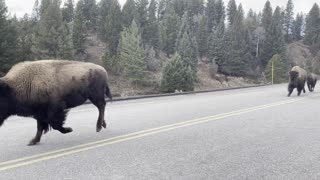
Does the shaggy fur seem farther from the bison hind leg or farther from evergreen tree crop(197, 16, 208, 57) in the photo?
evergreen tree crop(197, 16, 208, 57)

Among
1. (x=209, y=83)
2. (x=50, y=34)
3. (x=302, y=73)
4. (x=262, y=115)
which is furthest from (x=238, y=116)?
(x=209, y=83)

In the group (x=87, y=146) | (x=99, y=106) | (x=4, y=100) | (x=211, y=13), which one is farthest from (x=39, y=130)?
(x=211, y=13)

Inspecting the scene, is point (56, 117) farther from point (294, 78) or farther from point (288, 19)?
point (288, 19)

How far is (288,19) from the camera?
14688cm

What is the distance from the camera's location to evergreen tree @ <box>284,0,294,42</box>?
143m

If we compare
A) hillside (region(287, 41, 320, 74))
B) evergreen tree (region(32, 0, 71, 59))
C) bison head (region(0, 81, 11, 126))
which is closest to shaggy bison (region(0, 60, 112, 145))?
bison head (region(0, 81, 11, 126))

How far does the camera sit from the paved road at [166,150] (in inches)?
209

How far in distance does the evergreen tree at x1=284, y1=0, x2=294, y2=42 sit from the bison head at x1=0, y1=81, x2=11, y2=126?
14042cm

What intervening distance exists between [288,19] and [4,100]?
150073mm

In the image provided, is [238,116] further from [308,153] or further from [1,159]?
[1,159]

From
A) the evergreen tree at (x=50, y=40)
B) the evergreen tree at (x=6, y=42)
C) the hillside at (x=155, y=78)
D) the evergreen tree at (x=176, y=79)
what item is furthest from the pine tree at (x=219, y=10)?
the evergreen tree at (x=6, y=42)

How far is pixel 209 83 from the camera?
64.3 meters

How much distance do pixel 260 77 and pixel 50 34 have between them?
4484cm

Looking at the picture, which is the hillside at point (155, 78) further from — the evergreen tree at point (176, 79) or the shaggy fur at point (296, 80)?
the shaggy fur at point (296, 80)
